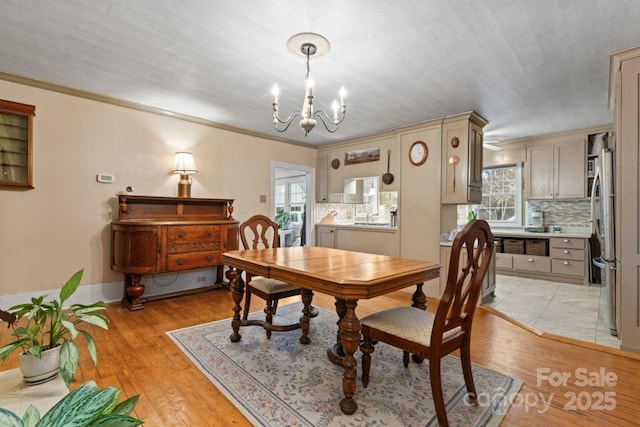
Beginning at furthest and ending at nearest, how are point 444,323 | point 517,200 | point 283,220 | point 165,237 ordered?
point 283,220 < point 517,200 < point 165,237 < point 444,323

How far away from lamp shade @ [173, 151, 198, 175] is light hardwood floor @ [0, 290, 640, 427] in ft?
5.49

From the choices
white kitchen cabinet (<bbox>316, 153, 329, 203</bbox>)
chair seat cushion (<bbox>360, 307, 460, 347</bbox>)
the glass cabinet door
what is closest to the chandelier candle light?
the glass cabinet door

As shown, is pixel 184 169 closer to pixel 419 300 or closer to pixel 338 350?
pixel 338 350

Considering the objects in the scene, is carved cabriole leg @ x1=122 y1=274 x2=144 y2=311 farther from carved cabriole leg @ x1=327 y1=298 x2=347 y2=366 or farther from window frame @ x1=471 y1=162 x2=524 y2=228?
window frame @ x1=471 y1=162 x2=524 y2=228

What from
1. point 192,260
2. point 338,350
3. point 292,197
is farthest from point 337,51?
point 292,197

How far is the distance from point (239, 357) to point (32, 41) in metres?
2.79

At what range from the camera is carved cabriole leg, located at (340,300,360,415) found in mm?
1653

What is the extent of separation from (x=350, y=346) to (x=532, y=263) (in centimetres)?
460

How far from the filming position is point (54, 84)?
3086mm

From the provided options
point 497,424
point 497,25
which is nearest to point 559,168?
point 497,25

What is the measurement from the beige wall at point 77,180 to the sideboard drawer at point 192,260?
2.42 ft

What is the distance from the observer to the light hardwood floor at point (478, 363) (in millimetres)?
1653

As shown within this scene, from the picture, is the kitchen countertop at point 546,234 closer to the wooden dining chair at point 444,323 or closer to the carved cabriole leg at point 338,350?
the wooden dining chair at point 444,323

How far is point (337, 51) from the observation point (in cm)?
238
